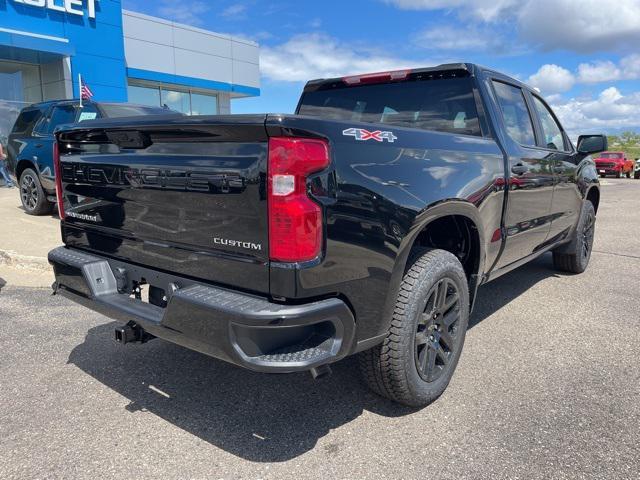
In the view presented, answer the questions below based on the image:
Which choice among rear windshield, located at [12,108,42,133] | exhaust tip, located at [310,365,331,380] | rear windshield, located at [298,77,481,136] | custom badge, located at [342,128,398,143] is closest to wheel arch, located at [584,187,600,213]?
rear windshield, located at [298,77,481,136]

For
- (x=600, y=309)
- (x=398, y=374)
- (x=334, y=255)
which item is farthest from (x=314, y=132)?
(x=600, y=309)

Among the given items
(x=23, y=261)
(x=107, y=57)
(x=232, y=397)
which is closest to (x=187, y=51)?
(x=107, y=57)

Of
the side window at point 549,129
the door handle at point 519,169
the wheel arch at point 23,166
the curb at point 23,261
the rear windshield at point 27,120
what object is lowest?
the curb at point 23,261

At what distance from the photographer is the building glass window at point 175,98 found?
19859 mm

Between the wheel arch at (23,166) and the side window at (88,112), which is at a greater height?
the side window at (88,112)

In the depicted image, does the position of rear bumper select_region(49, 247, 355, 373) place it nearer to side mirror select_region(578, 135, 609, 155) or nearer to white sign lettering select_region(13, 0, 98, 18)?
side mirror select_region(578, 135, 609, 155)

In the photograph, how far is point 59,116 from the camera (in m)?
7.79

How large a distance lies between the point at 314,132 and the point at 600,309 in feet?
12.2

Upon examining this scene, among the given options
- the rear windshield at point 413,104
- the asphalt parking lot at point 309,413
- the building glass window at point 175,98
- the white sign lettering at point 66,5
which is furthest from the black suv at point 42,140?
the building glass window at point 175,98

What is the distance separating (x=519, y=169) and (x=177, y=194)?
2.46 m

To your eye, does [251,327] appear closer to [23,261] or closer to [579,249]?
[579,249]

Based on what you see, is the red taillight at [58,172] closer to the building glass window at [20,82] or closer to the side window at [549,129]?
the side window at [549,129]

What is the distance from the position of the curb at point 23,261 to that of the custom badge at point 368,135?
4.68 m

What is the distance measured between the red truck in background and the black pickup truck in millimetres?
31190
